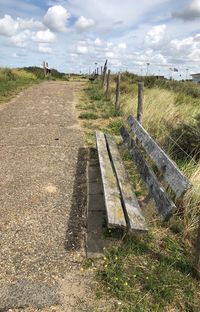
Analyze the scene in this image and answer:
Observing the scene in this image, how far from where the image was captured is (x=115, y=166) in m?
4.93

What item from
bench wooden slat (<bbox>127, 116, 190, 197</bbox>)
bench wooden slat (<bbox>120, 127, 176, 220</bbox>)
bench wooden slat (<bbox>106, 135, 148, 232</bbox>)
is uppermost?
bench wooden slat (<bbox>127, 116, 190, 197</bbox>)

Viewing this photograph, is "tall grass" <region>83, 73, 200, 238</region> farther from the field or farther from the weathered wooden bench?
the weathered wooden bench

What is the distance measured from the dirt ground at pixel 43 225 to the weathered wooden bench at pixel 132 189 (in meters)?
0.43

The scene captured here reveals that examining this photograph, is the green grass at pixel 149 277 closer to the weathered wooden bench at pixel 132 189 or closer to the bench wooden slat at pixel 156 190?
the weathered wooden bench at pixel 132 189

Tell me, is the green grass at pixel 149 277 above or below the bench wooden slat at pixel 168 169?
below

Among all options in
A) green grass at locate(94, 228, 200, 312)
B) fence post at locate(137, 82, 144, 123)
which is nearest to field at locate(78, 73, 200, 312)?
green grass at locate(94, 228, 200, 312)

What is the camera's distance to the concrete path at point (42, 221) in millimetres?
2794

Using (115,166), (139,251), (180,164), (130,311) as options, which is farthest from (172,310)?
(180,164)

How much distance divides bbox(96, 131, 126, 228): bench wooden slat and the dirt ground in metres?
0.40

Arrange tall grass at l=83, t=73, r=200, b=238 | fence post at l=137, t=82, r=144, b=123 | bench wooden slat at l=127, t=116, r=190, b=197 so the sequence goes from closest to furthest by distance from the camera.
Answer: bench wooden slat at l=127, t=116, r=190, b=197 → tall grass at l=83, t=73, r=200, b=238 → fence post at l=137, t=82, r=144, b=123

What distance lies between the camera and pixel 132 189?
13.7ft

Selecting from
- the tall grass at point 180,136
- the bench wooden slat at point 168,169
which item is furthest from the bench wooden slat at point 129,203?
the tall grass at point 180,136

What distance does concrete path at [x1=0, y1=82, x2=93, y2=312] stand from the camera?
2794mm

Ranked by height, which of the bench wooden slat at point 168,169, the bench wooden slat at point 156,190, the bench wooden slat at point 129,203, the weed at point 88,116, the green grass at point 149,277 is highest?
the bench wooden slat at point 168,169
